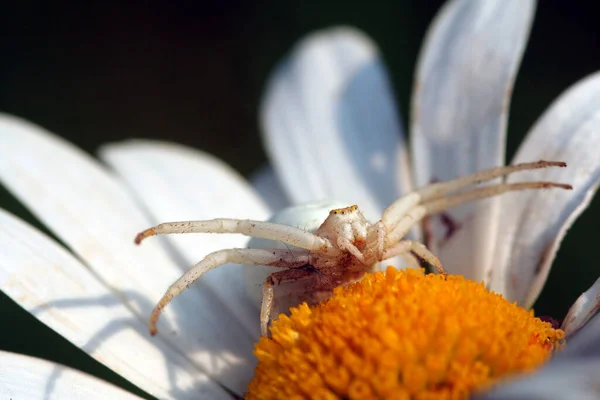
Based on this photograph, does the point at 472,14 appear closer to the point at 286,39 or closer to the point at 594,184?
the point at 594,184

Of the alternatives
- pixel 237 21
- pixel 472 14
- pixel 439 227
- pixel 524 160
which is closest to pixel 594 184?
pixel 524 160

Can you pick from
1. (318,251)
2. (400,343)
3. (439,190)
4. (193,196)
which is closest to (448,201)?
(439,190)

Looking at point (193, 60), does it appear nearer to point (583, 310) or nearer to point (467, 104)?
point (467, 104)

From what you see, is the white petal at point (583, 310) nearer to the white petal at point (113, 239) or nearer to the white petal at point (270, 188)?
the white petal at point (113, 239)

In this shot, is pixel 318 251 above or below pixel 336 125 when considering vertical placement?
below

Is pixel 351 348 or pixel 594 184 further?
pixel 594 184

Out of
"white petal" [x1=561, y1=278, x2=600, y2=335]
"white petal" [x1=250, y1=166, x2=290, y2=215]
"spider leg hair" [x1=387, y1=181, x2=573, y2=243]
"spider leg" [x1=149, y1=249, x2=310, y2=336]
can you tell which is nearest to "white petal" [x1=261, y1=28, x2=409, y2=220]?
"white petal" [x1=250, y1=166, x2=290, y2=215]
